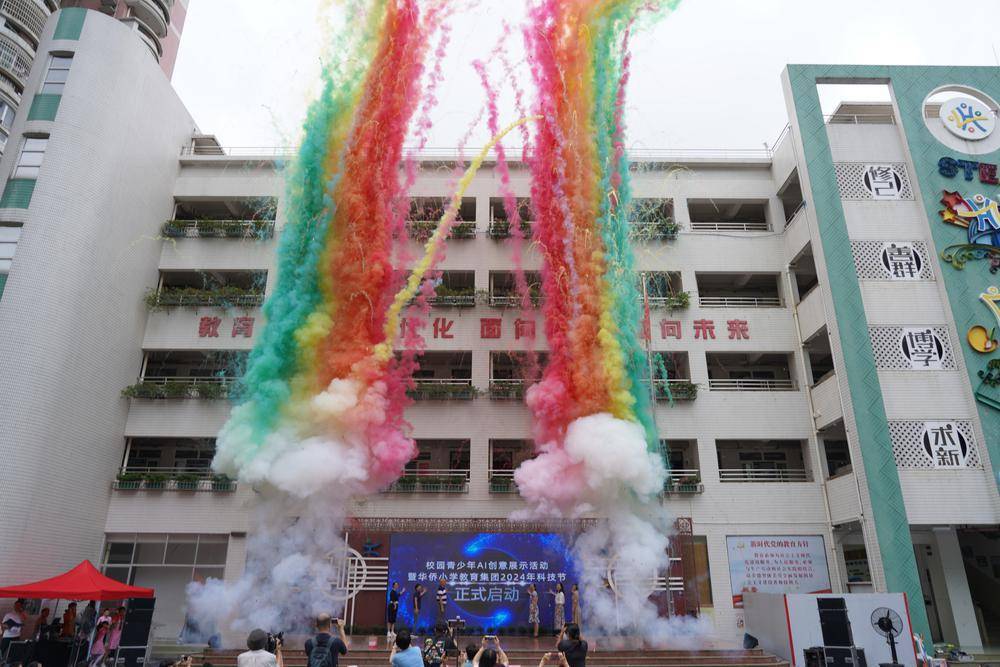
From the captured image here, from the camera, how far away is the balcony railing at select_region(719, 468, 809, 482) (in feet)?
66.4

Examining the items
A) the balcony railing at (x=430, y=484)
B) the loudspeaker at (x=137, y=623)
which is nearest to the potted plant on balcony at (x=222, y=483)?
the balcony railing at (x=430, y=484)

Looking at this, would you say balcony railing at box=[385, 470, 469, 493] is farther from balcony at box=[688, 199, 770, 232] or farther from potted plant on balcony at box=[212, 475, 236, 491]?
balcony at box=[688, 199, 770, 232]

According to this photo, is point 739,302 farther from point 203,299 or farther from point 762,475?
point 203,299

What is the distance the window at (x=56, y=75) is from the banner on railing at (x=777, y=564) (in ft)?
79.5

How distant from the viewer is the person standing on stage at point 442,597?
17031 millimetres

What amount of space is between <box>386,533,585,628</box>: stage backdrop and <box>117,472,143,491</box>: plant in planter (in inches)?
322

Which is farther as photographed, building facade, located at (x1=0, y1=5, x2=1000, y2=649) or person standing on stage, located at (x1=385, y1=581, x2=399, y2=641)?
building facade, located at (x1=0, y1=5, x2=1000, y2=649)

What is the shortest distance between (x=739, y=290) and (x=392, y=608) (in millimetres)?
15758

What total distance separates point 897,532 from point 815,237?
341 inches

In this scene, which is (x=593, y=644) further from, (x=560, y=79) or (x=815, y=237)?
(x=560, y=79)

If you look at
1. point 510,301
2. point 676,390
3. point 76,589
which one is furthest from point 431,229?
point 76,589

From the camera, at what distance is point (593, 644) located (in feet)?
49.8

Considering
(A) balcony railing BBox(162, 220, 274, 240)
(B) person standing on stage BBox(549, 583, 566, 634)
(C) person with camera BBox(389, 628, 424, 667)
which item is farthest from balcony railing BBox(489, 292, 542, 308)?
(C) person with camera BBox(389, 628, 424, 667)

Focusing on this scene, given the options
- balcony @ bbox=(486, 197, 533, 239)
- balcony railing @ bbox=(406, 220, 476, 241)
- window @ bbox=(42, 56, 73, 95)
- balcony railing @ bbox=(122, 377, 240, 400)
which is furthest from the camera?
balcony @ bbox=(486, 197, 533, 239)
